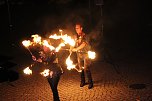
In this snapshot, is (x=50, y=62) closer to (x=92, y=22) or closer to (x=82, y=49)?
(x=82, y=49)

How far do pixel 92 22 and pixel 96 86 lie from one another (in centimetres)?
1256

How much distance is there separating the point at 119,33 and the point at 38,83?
11.7m

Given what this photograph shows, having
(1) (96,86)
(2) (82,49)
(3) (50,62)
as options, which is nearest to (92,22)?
(1) (96,86)

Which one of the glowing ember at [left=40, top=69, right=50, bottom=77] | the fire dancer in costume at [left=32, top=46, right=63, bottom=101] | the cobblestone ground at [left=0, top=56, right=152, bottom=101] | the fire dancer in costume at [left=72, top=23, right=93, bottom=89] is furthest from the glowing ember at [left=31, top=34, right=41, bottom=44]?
the cobblestone ground at [left=0, top=56, right=152, bottom=101]

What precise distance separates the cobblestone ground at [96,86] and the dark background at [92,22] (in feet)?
8.84

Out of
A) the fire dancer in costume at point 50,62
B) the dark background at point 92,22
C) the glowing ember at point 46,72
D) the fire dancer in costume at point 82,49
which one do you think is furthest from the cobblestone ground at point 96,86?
the dark background at point 92,22

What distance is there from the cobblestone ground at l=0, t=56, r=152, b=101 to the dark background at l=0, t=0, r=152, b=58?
270 cm

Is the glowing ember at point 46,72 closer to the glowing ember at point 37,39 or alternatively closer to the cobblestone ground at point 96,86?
the glowing ember at point 37,39

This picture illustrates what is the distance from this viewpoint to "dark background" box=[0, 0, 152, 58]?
1892 cm

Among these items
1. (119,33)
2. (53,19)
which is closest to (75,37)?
(119,33)

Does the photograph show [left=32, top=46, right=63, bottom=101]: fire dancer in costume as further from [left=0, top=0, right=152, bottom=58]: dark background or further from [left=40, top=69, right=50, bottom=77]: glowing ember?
[left=0, top=0, right=152, bottom=58]: dark background

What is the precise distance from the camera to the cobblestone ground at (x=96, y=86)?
1112cm

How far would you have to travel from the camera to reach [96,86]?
1224 centimetres

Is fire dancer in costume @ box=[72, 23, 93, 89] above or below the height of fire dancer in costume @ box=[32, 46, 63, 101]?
above
